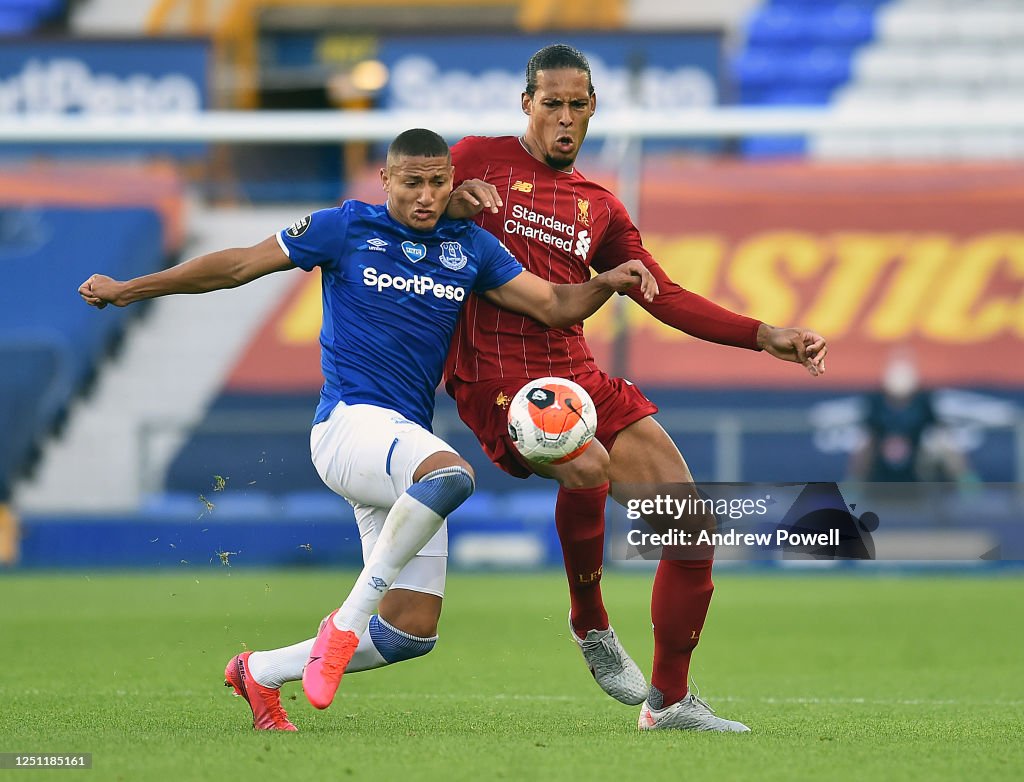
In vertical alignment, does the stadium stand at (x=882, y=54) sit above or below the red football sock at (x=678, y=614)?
above

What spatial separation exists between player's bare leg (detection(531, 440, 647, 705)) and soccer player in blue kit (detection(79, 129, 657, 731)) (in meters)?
0.53

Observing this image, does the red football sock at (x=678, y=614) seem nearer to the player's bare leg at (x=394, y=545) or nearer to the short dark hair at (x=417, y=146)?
the player's bare leg at (x=394, y=545)

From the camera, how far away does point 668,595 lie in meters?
5.67

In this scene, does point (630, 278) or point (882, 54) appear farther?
point (882, 54)

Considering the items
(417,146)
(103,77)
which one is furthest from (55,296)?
(417,146)

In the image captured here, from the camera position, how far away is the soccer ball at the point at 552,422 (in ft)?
17.5

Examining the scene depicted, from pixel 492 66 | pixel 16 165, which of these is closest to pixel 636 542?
pixel 16 165

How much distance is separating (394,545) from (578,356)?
127 centimetres

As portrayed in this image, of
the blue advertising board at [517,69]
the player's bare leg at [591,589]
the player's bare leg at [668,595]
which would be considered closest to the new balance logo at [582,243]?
the player's bare leg at [668,595]

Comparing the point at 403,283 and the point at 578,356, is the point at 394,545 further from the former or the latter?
the point at 578,356

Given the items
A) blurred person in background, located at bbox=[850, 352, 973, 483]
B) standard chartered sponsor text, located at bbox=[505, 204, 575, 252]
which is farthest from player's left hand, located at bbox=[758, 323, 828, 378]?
blurred person in background, located at bbox=[850, 352, 973, 483]

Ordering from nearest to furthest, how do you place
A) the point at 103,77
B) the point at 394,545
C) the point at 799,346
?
1. the point at 394,545
2. the point at 799,346
3. the point at 103,77

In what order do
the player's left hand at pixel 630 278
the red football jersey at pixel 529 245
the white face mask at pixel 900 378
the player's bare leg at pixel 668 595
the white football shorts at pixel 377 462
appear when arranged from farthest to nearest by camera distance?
the white face mask at pixel 900 378
the red football jersey at pixel 529 245
the player's bare leg at pixel 668 595
the player's left hand at pixel 630 278
the white football shorts at pixel 377 462
